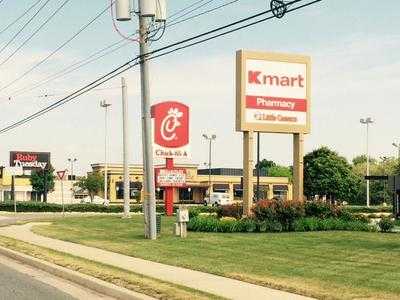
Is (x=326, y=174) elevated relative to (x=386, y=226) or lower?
elevated

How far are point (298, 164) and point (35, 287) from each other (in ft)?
69.4

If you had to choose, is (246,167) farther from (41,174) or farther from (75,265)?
(41,174)

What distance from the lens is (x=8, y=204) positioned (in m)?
66.6

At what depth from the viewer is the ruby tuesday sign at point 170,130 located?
46312 mm

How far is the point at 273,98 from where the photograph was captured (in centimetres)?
3334

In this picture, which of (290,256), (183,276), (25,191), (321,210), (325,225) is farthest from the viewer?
(25,191)

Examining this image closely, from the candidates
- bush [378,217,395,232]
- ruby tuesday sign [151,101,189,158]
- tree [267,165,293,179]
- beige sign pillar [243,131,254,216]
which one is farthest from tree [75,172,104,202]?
bush [378,217,395,232]

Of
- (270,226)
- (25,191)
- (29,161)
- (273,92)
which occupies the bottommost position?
(25,191)

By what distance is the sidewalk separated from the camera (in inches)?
475

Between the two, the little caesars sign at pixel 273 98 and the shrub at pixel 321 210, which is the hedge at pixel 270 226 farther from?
the little caesars sign at pixel 273 98

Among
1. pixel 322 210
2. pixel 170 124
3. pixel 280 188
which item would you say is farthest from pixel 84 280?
pixel 280 188

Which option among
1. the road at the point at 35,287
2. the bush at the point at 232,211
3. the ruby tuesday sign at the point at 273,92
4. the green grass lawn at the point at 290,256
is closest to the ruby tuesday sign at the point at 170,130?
the bush at the point at 232,211

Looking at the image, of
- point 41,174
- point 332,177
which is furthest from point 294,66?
point 41,174

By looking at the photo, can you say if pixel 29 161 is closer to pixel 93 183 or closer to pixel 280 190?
pixel 93 183
